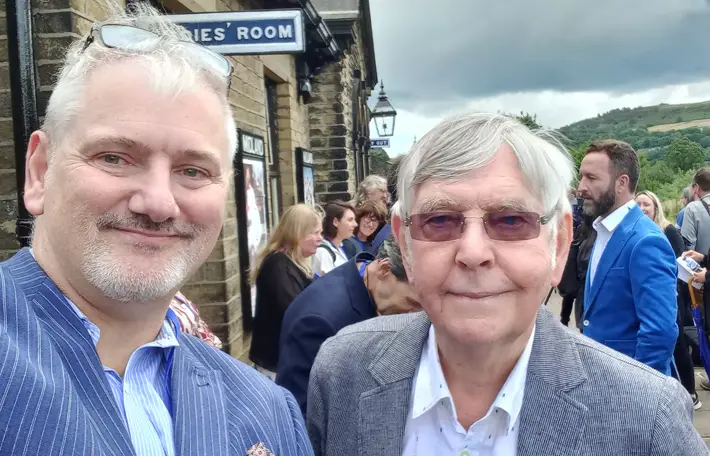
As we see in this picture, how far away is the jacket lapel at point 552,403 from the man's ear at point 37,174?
115cm

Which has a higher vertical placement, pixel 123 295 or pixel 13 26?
pixel 13 26

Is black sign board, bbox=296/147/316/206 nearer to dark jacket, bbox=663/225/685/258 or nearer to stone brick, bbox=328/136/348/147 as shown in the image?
stone brick, bbox=328/136/348/147

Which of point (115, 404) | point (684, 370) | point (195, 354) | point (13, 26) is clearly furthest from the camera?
point (684, 370)

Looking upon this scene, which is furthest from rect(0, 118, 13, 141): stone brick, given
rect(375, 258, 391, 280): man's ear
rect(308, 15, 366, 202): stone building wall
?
rect(308, 15, 366, 202): stone building wall

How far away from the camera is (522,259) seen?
1.29 metres

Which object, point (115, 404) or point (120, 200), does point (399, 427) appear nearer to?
point (115, 404)

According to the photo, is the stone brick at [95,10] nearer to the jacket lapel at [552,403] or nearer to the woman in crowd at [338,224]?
the jacket lapel at [552,403]

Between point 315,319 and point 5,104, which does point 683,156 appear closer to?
point 315,319

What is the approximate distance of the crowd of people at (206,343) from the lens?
107 cm

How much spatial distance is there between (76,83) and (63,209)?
0.84 feet

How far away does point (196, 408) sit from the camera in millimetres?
1179

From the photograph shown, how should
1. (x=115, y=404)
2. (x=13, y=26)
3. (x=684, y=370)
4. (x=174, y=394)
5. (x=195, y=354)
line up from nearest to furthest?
(x=115, y=404)
(x=174, y=394)
(x=195, y=354)
(x=13, y=26)
(x=684, y=370)

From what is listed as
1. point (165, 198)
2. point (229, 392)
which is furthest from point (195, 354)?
point (165, 198)

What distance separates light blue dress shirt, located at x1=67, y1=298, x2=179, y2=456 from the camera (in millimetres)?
1090
